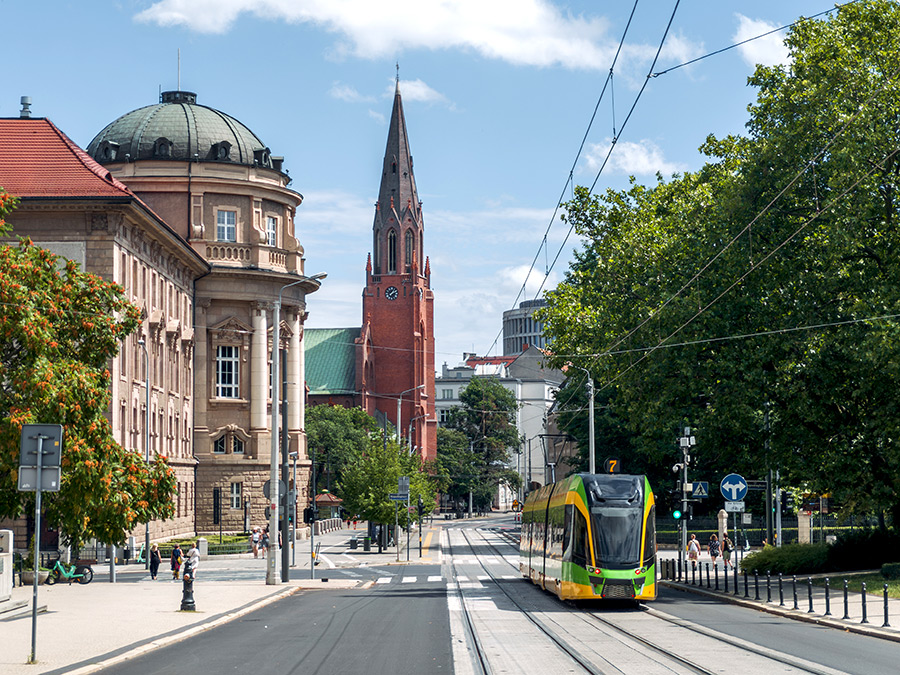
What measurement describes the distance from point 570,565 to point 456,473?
112 m

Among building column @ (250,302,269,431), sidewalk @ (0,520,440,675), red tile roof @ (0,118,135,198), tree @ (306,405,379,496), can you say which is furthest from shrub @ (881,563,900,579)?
tree @ (306,405,379,496)

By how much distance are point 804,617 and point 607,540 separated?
15.0ft

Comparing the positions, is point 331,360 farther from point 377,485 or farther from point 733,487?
point 733,487

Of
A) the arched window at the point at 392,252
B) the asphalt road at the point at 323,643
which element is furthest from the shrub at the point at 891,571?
the arched window at the point at 392,252

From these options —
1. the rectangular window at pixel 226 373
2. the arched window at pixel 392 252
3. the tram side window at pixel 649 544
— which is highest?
the arched window at pixel 392 252

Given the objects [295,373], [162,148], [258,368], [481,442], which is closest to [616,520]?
[258,368]

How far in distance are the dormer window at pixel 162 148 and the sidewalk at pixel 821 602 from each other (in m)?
46.3

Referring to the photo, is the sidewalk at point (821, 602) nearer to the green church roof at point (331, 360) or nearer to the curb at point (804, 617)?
the curb at point (804, 617)

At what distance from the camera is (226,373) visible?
73.2 metres

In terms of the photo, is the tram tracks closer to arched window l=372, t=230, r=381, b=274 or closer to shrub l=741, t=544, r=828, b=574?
shrub l=741, t=544, r=828, b=574

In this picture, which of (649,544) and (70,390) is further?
(70,390)

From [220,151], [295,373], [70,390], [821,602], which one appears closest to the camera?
[821,602]

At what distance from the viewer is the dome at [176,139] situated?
72188 mm

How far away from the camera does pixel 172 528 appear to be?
63.7 m
